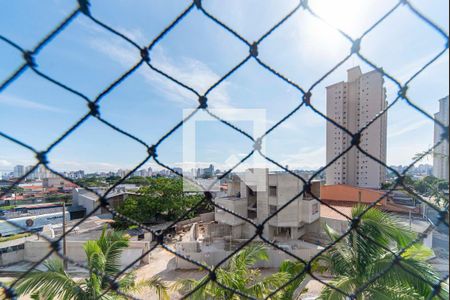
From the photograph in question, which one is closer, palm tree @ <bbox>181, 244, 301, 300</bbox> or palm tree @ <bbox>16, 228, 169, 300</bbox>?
palm tree @ <bbox>16, 228, 169, 300</bbox>

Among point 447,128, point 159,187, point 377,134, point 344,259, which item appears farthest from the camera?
point 377,134

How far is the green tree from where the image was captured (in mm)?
9461

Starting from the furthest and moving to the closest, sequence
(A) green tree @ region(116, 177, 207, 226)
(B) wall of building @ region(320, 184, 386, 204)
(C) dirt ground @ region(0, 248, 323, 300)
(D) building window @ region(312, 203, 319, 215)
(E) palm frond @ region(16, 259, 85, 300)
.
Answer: (B) wall of building @ region(320, 184, 386, 204) → (A) green tree @ region(116, 177, 207, 226) → (D) building window @ region(312, 203, 319, 215) → (C) dirt ground @ region(0, 248, 323, 300) → (E) palm frond @ region(16, 259, 85, 300)

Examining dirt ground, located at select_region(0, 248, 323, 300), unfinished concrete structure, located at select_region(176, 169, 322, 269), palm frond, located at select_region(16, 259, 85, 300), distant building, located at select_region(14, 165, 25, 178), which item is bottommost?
dirt ground, located at select_region(0, 248, 323, 300)

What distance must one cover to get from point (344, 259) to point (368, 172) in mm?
13929

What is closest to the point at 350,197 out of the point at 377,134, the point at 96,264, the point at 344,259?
the point at 377,134

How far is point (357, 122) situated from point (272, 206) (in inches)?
319

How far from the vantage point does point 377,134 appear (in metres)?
11.0

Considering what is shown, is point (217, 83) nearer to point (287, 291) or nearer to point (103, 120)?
point (103, 120)

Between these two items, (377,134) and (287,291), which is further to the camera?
(377,134)

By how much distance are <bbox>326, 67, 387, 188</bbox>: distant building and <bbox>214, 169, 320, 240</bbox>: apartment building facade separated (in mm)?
4558

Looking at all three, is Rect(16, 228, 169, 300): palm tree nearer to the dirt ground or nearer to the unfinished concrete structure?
the dirt ground

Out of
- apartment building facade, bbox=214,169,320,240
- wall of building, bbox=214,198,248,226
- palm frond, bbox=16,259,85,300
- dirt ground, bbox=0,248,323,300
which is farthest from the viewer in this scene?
wall of building, bbox=214,198,248,226

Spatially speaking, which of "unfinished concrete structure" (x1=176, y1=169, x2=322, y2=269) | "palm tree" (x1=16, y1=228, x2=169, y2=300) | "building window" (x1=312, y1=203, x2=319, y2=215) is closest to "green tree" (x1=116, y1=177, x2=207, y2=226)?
"unfinished concrete structure" (x1=176, y1=169, x2=322, y2=269)
